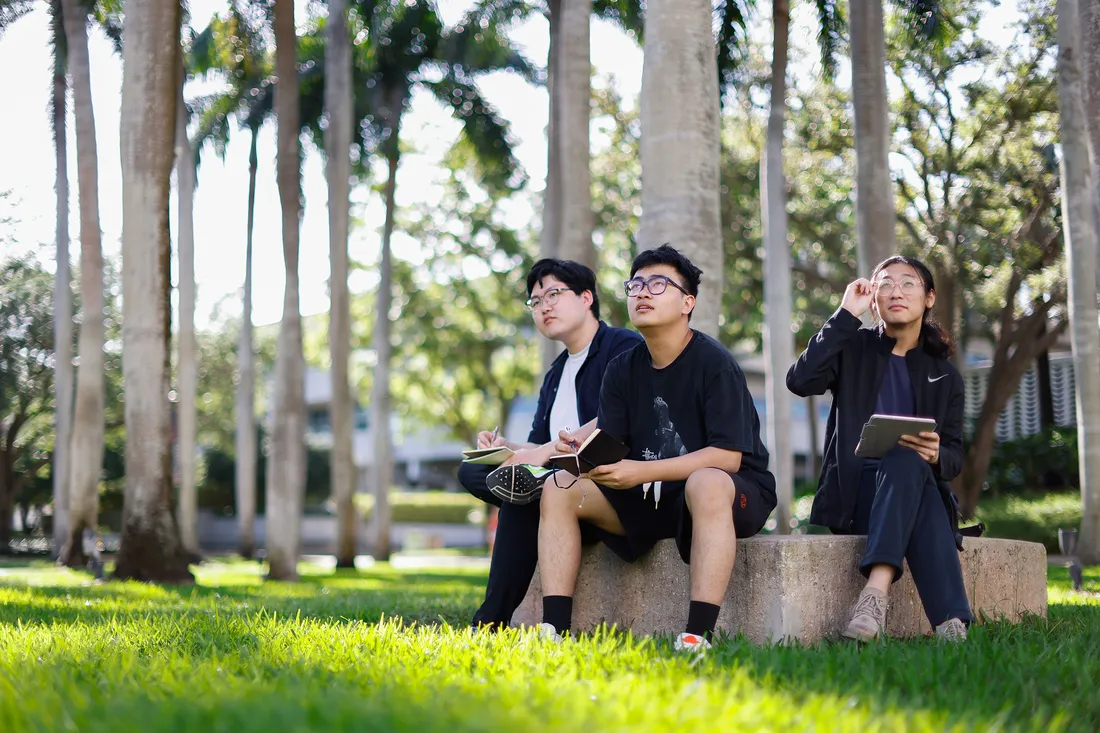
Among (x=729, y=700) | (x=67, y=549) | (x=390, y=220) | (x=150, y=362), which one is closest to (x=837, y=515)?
(x=729, y=700)

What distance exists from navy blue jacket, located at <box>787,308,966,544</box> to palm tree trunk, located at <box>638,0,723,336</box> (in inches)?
78.3

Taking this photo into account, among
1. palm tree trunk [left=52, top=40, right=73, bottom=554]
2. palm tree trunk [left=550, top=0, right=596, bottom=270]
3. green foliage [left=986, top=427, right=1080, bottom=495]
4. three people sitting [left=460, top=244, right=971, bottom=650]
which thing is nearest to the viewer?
three people sitting [left=460, top=244, right=971, bottom=650]

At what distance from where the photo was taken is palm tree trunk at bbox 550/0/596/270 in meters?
11.6

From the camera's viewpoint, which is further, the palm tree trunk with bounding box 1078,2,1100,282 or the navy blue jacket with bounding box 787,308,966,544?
the palm tree trunk with bounding box 1078,2,1100,282

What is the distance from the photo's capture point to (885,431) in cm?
413

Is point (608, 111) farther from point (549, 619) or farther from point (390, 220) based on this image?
point (549, 619)

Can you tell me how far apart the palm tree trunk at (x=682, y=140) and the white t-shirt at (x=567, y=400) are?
1.67 meters

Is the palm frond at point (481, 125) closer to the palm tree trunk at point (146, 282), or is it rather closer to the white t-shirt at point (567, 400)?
the palm tree trunk at point (146, 282)

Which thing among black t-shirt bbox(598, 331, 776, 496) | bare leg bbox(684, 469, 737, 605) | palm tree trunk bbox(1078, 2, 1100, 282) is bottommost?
bare leg bbox(684, 469, 737, 605)

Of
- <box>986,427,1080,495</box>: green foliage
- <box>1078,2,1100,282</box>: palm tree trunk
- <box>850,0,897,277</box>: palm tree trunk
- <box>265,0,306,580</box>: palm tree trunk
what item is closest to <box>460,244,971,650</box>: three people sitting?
<box>850,0,897,277</box>: palm tree trunk

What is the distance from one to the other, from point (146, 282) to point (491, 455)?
278 inches

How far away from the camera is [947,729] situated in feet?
7.63

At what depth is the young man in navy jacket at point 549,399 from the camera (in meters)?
4.64

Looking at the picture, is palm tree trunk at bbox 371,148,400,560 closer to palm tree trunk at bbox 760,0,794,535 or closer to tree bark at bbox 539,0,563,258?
tree bark at bbox 539,0,563,258
